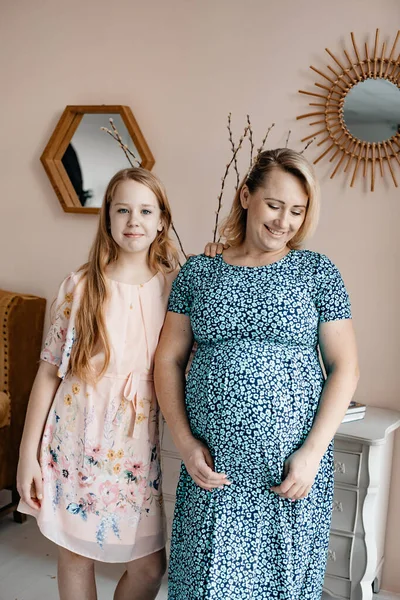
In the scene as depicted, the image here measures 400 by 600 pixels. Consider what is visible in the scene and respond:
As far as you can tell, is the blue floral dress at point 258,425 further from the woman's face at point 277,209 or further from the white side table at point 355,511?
the white side table at point 355,511

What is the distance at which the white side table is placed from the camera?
2.00 m

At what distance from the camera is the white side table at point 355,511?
200 centimetres

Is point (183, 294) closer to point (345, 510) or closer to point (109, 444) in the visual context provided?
point (109, 444)

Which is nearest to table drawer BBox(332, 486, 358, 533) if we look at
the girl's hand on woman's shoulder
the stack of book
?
the stack of book

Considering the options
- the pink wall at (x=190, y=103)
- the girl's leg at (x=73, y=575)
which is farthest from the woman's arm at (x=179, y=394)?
the pink wall at (x=190, y=103)

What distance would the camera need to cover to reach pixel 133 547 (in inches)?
65.4

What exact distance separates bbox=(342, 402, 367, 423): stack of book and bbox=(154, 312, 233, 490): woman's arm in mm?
661

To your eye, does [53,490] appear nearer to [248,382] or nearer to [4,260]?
[248,382]

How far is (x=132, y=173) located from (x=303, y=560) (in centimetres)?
99

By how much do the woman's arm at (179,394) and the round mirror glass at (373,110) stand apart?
40.0 inches

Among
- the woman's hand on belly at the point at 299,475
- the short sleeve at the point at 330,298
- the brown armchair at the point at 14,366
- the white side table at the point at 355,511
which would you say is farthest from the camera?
the brown armchair at the point at 14,366

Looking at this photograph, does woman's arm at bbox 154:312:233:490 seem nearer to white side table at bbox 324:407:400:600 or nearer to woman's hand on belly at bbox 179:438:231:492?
woman's hand on belly at bbox 179:438:231:492

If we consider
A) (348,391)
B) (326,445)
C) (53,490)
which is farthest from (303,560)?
(53,490)

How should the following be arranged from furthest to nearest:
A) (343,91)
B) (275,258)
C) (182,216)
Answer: (182,216) < (343,91) < (275,258)
